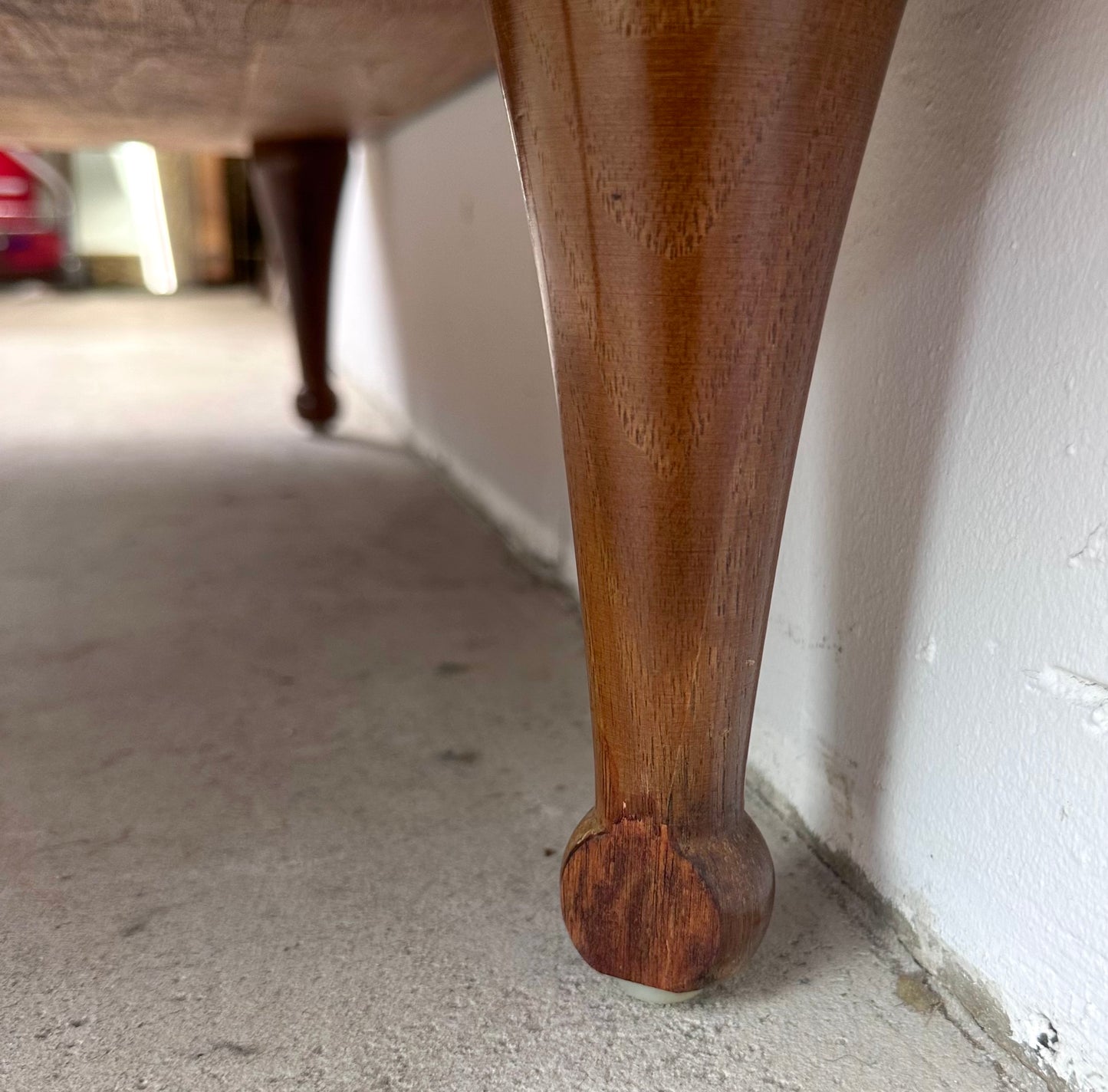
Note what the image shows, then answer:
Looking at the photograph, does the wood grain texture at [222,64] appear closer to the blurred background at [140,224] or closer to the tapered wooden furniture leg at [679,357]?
the tapered wooden furniture leg at [679,357]

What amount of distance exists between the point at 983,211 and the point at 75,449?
1659 millimetres

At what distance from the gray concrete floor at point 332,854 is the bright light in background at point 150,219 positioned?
4.03 m

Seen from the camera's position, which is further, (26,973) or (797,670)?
(797,670)

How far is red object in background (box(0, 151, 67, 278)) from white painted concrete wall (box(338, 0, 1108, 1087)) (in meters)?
4.69

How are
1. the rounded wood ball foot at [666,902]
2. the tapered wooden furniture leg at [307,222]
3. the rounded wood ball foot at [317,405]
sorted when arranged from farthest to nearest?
the rounded wood ball foot at [317,405], the tapered wooden furniture leg at [307,222], the rounded wood ball foot at [666,902]

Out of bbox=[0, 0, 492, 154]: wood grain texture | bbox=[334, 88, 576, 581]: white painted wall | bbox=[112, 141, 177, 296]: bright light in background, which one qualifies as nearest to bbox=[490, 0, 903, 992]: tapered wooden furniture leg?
bbox=[0, 0, 492, 154]: wood grain texture

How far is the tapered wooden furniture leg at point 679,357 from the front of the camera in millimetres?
353

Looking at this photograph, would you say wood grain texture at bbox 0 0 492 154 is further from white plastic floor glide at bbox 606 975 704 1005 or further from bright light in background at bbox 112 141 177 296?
bright light in background at bbox 112 141 177 296

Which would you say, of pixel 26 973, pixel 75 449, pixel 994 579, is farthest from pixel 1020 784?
pixel 75 449

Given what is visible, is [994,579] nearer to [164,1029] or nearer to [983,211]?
[983,211]

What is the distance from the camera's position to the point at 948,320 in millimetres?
486

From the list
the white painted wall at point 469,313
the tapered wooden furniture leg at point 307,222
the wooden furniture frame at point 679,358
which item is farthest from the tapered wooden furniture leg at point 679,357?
the tapered wooden furniture leg at point 307,222

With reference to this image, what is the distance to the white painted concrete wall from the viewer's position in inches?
16.3

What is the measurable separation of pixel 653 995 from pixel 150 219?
5.21 m
